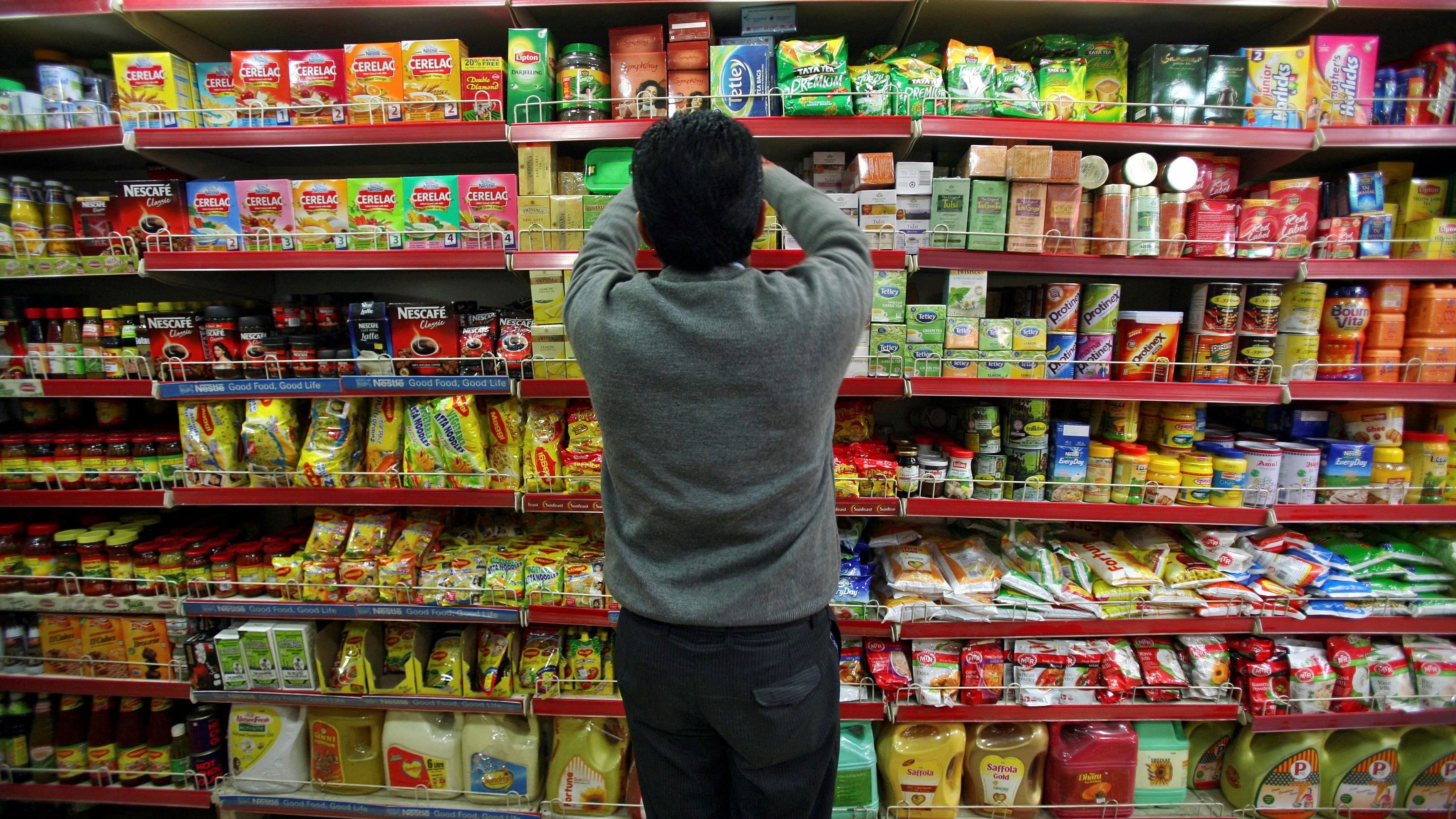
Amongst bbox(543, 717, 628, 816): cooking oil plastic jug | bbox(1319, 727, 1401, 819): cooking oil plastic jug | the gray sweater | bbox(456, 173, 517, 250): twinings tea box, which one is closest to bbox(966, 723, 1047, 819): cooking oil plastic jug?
bbox(1319, 727, 1401, 819): cooking oil plastic jug

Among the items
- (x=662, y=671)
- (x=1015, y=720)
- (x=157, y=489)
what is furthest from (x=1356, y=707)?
(x=157, y=489)

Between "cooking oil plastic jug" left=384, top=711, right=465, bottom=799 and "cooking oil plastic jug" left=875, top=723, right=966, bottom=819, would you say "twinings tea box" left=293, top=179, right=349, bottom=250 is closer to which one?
"cooking oil plastic jug" left=384, top=711, right=465, bottom=799

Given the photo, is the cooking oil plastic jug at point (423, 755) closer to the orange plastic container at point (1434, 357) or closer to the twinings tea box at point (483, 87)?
the twinings tea box at point (483, 87)

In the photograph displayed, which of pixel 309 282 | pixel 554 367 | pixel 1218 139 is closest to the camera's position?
pixel 1218 139

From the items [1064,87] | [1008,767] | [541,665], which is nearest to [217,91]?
[541,665]

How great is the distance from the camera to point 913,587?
2031 millimetres

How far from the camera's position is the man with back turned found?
102 cm

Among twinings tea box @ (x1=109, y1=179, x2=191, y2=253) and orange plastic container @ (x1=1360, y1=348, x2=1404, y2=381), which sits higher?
twinings tea box @ (x1=109, y1=179, x2=191, y2=253)

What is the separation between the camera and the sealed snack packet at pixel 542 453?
2.10 metres

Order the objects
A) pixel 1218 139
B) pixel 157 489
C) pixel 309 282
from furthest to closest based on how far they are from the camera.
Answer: pixel 309 282 < pixel 157 489 < pixel 1218 139

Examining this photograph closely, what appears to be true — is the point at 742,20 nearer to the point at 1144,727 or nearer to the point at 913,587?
the point at 913,587

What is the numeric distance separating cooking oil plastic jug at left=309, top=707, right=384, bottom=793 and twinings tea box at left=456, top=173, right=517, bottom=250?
1767 mm

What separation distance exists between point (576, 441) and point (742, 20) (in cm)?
153

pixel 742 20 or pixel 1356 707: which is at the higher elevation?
pixel 742 20
